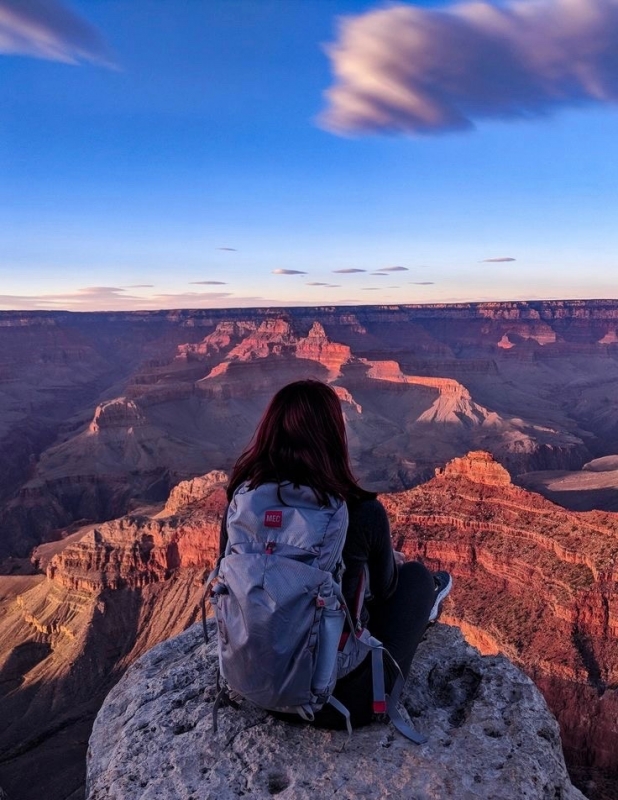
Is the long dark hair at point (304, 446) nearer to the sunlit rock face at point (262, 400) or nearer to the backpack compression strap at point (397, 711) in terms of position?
the backpack compression strap at point (397, 711)

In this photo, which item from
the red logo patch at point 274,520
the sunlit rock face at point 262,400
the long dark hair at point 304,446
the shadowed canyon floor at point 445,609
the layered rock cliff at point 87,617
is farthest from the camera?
the sunlit rock face at point 262,400

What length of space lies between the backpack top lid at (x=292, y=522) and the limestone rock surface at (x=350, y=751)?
1.73 meters

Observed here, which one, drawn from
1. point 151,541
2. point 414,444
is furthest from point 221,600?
point 414,444

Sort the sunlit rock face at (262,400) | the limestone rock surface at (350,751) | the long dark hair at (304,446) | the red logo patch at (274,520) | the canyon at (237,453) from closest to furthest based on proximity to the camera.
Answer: the red logo patch at (274,520) → the limestone rock surface at (350,751) → the long dark hair at (304,446) → the canyon at (237,453) → the sunlit rock face at (262,400)

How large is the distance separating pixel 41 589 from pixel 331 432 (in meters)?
38.9

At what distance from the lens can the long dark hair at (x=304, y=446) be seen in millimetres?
4910

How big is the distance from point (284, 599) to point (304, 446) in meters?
1.25

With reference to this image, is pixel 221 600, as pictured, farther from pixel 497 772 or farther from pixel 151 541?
pixel 151 541

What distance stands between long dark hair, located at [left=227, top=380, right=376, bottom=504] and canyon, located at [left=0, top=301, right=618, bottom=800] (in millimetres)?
18632

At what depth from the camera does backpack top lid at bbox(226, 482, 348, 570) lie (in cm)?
454

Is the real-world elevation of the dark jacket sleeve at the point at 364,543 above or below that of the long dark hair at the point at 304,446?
below

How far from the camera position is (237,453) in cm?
9231

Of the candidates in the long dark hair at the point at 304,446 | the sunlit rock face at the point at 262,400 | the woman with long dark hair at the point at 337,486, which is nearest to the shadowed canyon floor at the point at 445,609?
the woman with long dark hair at the point at 337,486

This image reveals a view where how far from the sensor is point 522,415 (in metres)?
117
